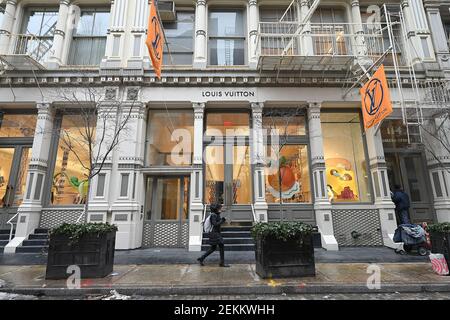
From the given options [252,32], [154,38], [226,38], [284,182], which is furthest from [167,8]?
[284,182]

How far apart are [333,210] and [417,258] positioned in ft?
10.3

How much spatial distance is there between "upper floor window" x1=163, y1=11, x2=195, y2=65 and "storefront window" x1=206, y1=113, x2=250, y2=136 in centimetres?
287

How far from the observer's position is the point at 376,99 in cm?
937

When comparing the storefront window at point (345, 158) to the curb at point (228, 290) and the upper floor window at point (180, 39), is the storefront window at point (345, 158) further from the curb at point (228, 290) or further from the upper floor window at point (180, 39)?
the upper floor window at point (180, 39)

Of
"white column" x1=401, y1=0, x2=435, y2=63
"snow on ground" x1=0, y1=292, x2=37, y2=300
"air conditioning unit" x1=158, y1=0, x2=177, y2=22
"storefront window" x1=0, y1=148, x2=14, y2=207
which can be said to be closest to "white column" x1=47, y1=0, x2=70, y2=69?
"storefront window" x1=0, y1=148, x2=14, y2=207

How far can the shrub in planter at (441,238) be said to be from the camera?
6.40 meters

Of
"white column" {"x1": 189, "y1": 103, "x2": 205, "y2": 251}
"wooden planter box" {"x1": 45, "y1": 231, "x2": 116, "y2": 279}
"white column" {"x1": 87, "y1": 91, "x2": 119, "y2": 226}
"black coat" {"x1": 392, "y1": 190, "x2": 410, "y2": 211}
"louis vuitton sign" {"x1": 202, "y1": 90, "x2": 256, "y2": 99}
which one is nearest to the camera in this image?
"wooden planter box" {"x1": 45, "y1": 231, "x2": 116, "y2": 279}

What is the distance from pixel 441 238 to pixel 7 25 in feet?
59.5

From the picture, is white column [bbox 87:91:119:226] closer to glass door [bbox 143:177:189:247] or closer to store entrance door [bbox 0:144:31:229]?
glass door [bbox 143:177:189:247]

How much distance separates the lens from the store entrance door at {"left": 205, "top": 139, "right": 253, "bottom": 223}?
422 inches

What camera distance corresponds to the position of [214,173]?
37.0 ft

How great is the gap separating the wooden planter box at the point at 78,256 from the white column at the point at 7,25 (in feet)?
33.8
